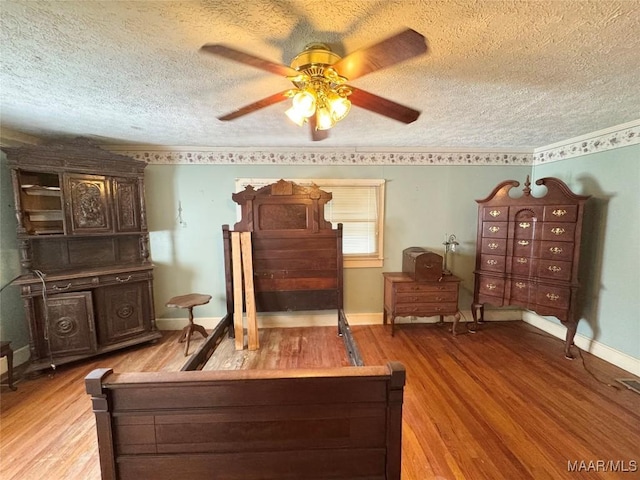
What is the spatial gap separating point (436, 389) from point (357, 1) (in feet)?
8.82

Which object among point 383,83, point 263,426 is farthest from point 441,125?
point 263,426

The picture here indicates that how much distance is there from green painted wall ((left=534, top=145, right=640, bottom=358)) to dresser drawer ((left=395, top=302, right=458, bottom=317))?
53.2 inches

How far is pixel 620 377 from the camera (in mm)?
2441

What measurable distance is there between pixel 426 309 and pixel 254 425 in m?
2.53

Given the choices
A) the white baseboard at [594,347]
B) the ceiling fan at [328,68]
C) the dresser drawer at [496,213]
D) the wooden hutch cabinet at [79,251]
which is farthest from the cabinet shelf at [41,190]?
the white baseboard at [594,347]

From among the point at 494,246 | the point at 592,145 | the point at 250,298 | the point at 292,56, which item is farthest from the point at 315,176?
the point at 592,145

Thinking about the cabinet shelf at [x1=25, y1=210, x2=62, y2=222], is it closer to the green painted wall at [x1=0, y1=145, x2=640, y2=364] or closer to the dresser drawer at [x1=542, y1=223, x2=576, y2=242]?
the green painted wall at [x1=0, y1=145, x2=640, y2=364]

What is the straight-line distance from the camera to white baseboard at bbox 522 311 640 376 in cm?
252

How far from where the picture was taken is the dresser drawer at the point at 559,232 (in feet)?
8.82

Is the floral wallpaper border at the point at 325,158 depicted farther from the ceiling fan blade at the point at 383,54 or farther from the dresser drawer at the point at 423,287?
the ceiling fan blade at the point at 383,54

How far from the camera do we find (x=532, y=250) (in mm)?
2926

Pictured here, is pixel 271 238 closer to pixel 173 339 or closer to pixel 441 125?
pixel 173 339

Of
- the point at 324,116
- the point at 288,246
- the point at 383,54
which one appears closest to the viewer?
the point at 383,54

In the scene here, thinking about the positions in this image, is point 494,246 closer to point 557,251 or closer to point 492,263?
point 492,263
